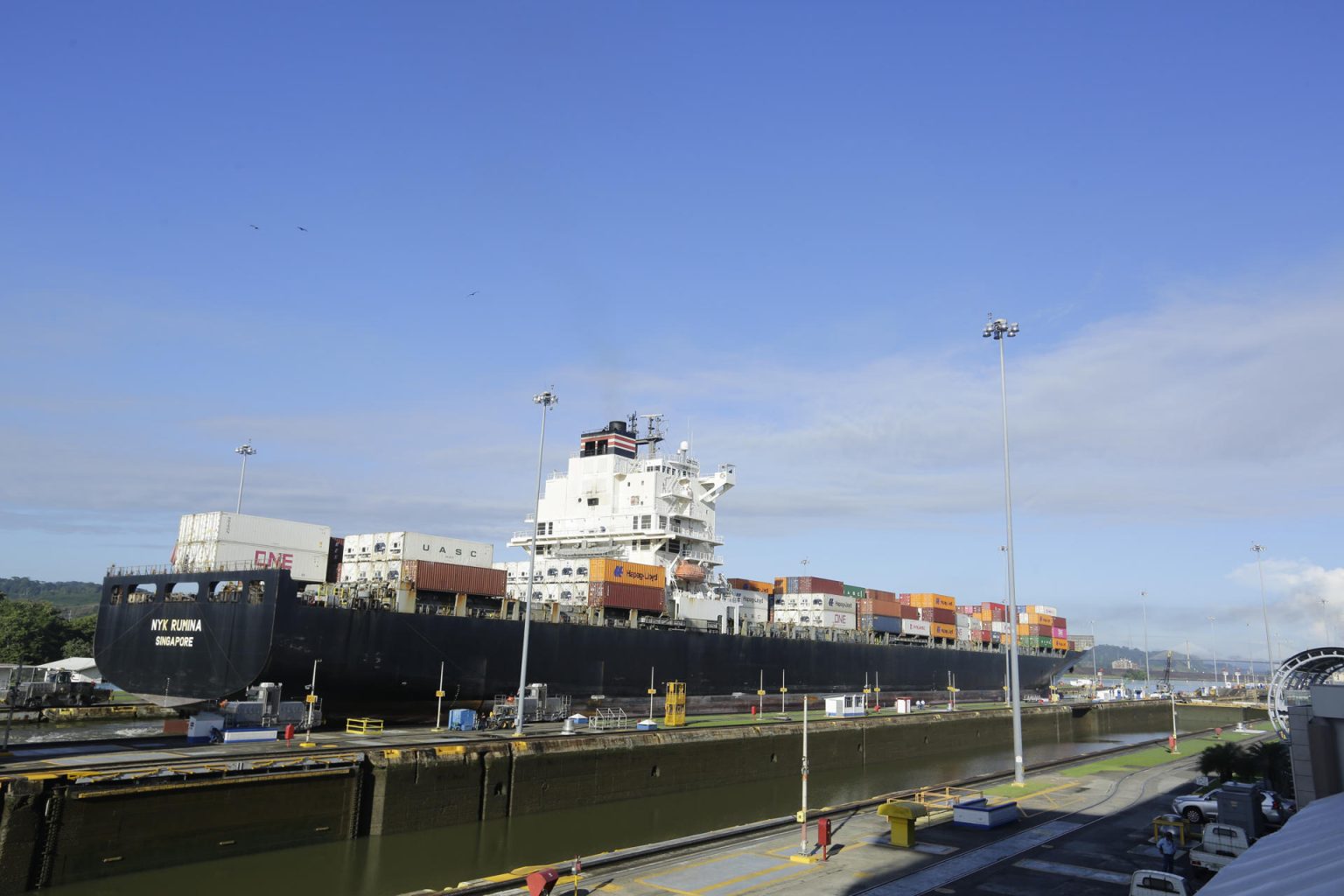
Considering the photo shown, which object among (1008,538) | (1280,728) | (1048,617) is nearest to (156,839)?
(1008,538)

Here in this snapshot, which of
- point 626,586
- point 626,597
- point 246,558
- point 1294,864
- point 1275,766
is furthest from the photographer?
point 626,586

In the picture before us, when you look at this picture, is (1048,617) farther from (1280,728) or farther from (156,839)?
(156,839)

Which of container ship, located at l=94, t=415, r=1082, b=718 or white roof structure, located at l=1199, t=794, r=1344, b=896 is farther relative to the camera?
container ship, located at l=94, t=415, r=1082, b=718

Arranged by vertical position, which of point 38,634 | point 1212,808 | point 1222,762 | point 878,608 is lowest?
point 1212,808

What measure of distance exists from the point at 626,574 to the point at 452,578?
1308cm

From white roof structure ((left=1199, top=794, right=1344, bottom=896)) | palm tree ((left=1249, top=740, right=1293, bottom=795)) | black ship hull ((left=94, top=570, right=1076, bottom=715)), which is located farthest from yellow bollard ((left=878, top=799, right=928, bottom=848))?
black ship hull ((left=94, top=570, right=1076, bottom=715))

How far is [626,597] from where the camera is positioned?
5288 cm

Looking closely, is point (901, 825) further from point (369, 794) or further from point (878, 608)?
point (878, 608)

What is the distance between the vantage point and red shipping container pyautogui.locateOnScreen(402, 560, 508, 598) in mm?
42469

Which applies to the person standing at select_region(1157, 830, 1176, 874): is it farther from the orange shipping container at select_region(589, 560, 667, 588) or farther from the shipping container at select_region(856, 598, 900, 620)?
the shipping container at select_region(856, 598, 900, 620)

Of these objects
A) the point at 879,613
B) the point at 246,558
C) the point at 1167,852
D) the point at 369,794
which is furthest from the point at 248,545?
the point at 879,613

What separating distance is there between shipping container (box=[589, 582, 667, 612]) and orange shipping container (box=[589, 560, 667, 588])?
0.28 meters

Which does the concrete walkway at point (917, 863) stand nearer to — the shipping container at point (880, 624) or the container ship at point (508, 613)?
the container ship at point (508, 613)

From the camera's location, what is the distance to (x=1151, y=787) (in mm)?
32875
